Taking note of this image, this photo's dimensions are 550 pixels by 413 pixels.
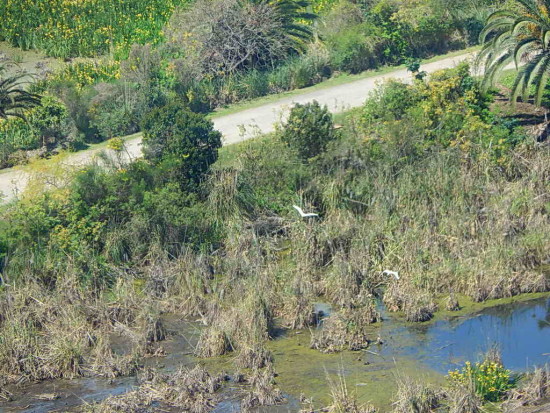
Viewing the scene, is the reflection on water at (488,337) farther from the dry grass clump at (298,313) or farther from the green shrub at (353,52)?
the green shrub at (353,52)

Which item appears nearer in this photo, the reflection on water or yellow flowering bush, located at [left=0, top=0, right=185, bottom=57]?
the reflection on water

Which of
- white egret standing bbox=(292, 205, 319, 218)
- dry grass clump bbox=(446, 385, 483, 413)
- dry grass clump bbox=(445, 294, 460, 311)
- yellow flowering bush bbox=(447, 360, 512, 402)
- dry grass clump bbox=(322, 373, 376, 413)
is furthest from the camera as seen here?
white egret standing bbox=(292, 205, 319, 218)

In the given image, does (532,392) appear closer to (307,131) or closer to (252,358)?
(252,358)

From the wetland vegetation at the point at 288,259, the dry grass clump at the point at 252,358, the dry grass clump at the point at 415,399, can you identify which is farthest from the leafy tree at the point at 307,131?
the dry grass clump at the point at 415,399

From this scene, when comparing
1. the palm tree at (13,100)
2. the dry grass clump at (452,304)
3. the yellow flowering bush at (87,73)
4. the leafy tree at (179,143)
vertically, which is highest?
the palm tree at (13,100)

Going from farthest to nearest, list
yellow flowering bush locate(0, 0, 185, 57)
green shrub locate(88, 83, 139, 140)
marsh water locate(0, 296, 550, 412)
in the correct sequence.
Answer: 1. yellow flowering bush locate(0, 0, 185, 57)
2. green shrub locate(88, 83, 139, 140)
3. marsh water locate(0, 296, 550, 412)

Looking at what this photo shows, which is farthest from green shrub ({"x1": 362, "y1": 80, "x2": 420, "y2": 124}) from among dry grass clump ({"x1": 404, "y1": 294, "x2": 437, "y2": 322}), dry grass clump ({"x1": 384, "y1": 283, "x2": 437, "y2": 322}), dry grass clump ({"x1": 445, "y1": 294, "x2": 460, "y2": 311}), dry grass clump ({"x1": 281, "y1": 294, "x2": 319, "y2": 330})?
dry grass clump ({"x1": 281, "y1": 294, "x2": 319, "y2": 330})

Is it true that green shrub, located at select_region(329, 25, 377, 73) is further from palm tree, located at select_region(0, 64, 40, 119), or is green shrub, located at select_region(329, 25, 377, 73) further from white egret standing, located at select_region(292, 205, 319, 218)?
white egret standing, located at select_region(292, 205, 319, 218)
